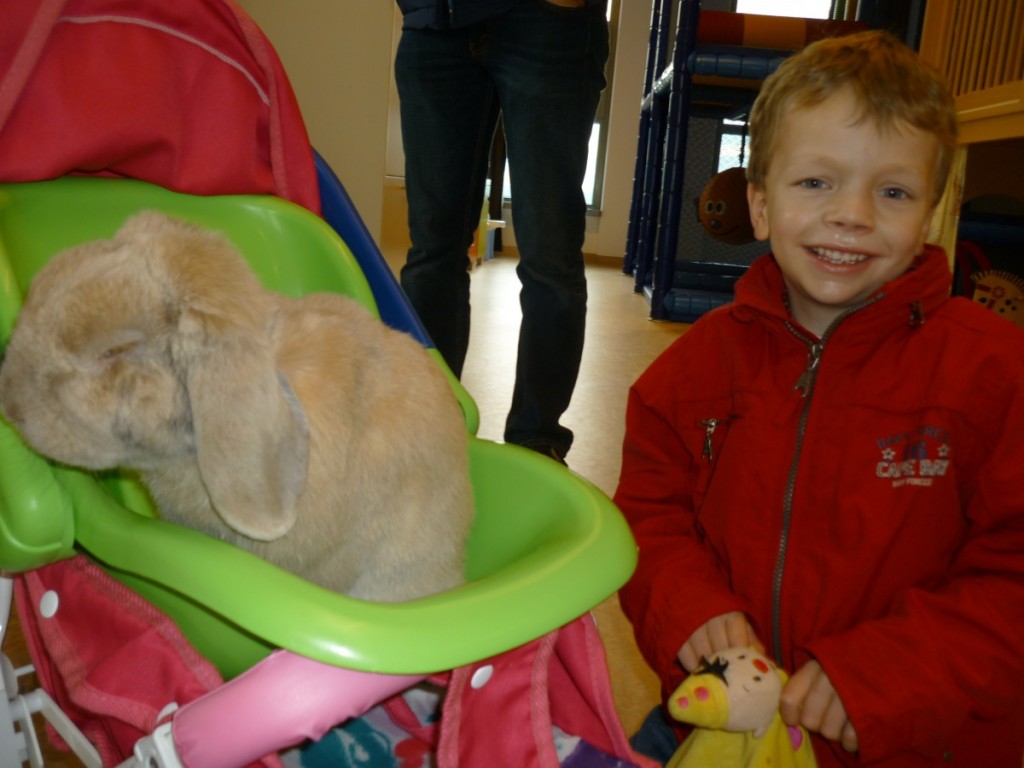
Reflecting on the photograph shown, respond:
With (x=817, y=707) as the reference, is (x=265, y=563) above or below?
above

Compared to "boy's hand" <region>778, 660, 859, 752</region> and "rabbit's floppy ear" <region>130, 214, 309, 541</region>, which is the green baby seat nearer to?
"rabbit's floppy ear" <region>130, 214, 309, 541</region>

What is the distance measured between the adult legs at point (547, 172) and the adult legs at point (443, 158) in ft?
0.25

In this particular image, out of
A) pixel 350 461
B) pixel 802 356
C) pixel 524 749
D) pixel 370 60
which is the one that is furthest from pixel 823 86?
pixel 370 60

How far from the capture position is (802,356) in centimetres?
102

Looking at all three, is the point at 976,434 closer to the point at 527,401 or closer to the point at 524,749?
the point at 524,749

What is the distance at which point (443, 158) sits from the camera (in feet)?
5.92

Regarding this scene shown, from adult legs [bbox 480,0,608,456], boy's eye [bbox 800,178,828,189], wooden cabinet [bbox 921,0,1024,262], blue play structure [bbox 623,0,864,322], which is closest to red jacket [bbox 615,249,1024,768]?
boy's eye [bbox 800,178,828,189]

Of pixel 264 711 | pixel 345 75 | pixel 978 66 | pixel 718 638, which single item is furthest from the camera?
pixel 978 66

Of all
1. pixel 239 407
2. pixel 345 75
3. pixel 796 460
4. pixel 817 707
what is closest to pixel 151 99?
pixel 239 407

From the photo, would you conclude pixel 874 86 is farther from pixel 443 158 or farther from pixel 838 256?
pixel 443 158

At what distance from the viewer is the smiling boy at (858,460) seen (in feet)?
2.88

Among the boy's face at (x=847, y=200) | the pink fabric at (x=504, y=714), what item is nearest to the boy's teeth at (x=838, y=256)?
the boy's face at (x=847, y=200)

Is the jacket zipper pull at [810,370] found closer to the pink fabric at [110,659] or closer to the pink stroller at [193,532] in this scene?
Result: the pink stroller at [193,532]

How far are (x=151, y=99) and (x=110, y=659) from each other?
63cm
